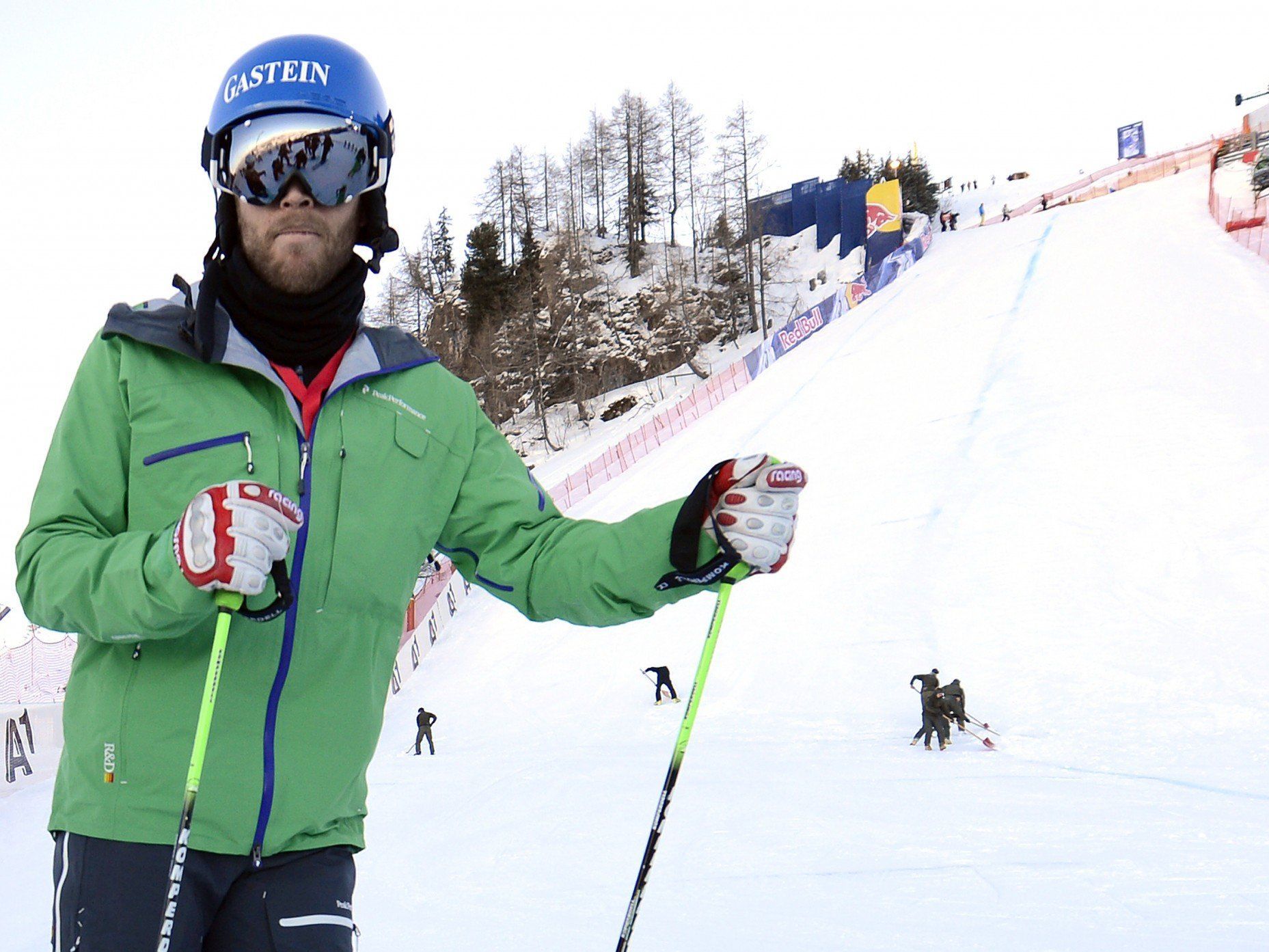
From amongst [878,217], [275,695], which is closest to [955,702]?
[275,695]

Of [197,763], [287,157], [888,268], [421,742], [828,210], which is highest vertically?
[828,210]

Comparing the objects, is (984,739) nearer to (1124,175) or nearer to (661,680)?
(661,680)

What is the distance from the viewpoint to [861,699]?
1055 centimetres

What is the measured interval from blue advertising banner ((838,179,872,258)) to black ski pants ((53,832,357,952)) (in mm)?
42168

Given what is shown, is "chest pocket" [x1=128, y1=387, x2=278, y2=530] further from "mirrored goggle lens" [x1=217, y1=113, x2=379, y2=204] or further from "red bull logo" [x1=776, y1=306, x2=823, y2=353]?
"red bull logo" [x1=776, y1=306, x2=823, y2=353]

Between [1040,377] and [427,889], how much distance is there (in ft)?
47.4

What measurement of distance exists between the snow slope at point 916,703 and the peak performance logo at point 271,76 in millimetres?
4203

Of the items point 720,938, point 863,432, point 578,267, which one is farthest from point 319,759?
point 578,267

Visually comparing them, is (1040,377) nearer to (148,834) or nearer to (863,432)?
(863,432)

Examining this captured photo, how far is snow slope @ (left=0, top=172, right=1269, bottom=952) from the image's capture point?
5445 millimetres

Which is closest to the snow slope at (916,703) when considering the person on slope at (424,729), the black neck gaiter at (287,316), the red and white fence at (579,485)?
the person on slope at (424,729)

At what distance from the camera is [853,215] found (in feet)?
138

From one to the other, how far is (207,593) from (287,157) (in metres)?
0.76

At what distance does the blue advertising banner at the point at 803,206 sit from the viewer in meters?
45.5
